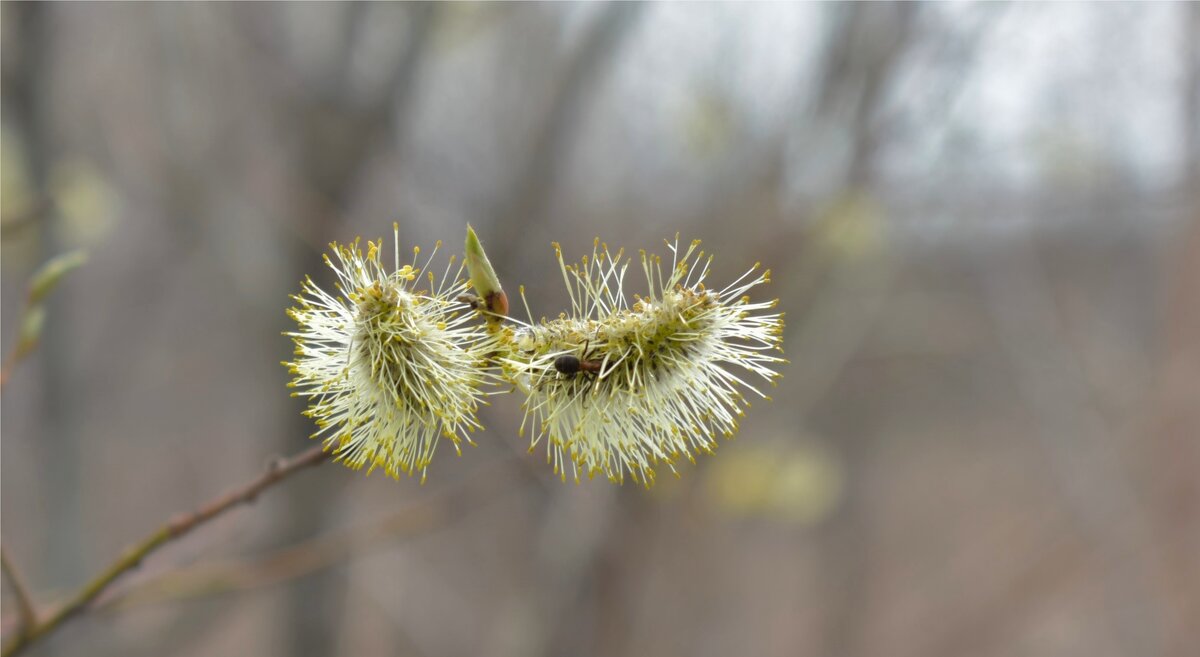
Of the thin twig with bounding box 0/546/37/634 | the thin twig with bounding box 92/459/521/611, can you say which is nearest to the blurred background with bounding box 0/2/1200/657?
the thin twig with bounding box 92/459/521/611

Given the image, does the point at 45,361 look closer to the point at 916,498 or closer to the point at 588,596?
the point at 588,596

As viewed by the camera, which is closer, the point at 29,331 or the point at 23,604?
the point at 23,604

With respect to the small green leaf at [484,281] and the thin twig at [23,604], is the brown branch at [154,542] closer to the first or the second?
the thin twig at [23,604]

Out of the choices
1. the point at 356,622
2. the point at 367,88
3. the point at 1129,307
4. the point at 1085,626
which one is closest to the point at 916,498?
the point at 1085,626

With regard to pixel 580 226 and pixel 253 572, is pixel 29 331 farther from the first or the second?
pixel 580 226

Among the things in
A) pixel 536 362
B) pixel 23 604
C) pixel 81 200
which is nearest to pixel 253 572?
pixel 23 604

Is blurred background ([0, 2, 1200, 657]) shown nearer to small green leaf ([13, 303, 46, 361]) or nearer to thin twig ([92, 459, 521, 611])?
thin twig ([92, 459, 521, 611])
